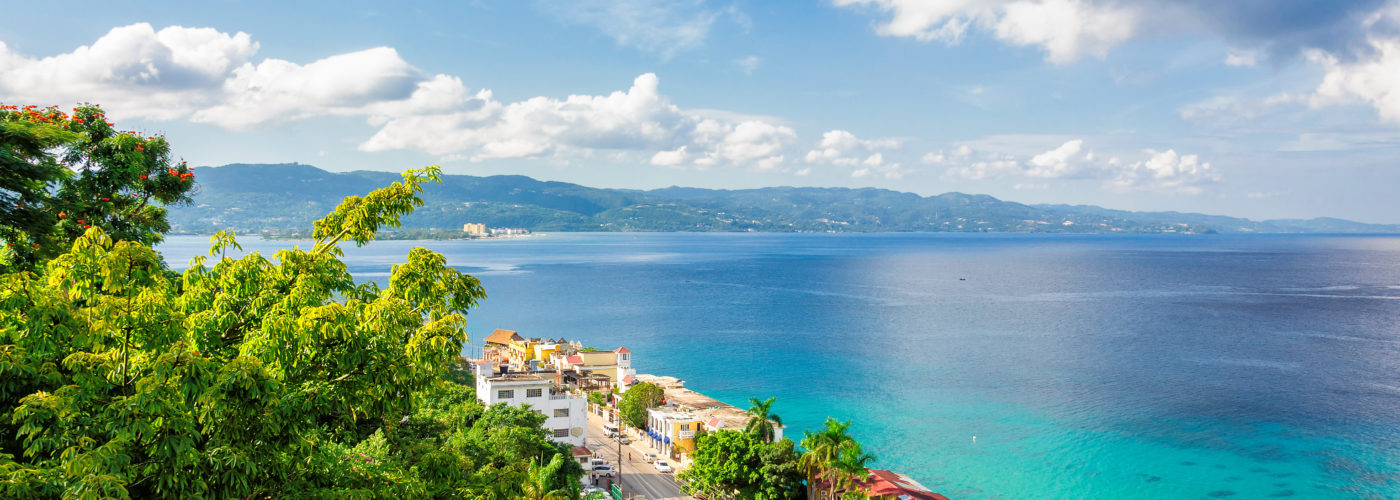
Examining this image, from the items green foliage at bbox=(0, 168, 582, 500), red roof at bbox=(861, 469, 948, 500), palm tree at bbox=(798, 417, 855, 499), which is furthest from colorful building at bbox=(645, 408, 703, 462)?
green foliage at bbox=(0, 168, 582, 500)

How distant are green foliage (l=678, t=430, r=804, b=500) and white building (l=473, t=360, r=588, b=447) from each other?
10.2m

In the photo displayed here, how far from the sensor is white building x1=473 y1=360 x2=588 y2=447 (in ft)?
130

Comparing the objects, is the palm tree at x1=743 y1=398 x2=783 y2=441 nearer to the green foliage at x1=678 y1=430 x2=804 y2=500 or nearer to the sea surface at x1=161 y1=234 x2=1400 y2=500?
the green foliage at x1=678 y1=430 x2=804 y2=500

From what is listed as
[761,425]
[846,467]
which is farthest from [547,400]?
[846,467]

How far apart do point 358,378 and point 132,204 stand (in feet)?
35.7

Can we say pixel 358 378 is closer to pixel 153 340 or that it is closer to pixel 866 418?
pixel 153 340

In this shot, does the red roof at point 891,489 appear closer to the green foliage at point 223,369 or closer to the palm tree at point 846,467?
the palm tree at point 846,467

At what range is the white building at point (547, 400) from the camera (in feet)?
130

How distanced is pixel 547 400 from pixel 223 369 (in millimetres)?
35876

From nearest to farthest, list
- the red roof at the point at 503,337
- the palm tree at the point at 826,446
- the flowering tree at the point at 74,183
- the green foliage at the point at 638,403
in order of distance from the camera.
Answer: the flowering tree at the point at 74,183, the palm tree at the point at 826,446, the green foliage at the point at 638,403, the red roof at the point at 503,337

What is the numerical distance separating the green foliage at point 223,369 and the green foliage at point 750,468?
2564cm

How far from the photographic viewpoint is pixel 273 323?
5.64 meters

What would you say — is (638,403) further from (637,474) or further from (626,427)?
(637,474)

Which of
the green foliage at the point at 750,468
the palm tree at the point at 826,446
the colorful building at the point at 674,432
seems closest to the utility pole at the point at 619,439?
the colorful building at the point at 674,432
